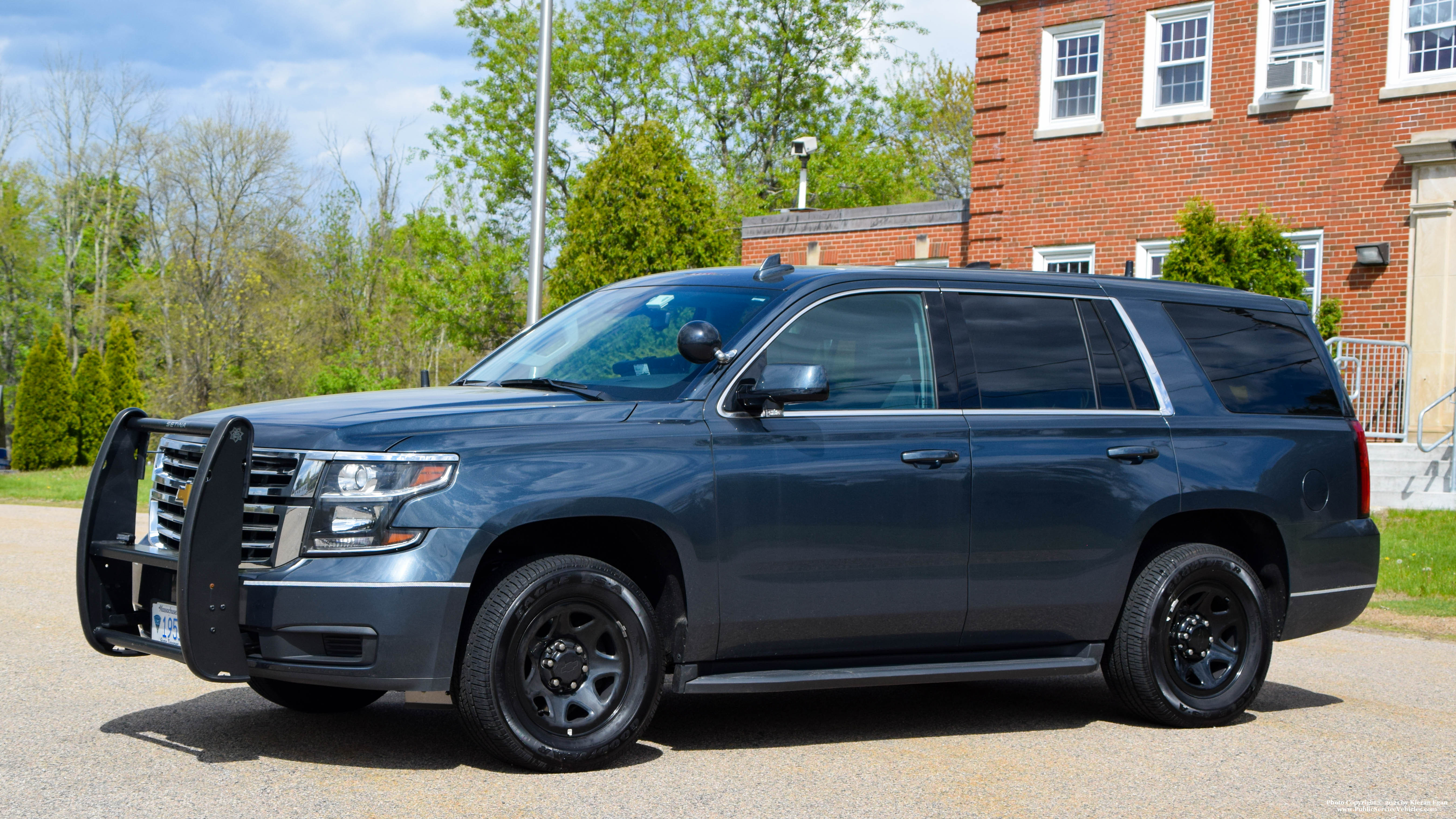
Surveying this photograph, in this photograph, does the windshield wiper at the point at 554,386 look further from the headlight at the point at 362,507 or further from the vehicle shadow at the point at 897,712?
the vehicle shadow at the point at 897,712

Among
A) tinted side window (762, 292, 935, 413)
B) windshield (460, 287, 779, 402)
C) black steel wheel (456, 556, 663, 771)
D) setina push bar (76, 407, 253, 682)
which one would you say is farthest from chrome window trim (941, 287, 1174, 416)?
setina push bar (76, 407, 253, 682)

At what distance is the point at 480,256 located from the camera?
4488cm

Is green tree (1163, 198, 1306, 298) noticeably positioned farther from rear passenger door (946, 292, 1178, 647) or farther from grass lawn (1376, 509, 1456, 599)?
rear passenger door (946, 292, 1178, 647)

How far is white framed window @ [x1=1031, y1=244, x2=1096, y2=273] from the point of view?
69.9ft

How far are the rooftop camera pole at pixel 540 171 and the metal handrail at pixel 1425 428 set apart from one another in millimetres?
10017

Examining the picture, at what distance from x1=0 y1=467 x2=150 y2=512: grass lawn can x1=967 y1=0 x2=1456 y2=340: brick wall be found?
530 inches

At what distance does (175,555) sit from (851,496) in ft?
8.48

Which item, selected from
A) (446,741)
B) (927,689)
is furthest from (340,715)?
(927,689)

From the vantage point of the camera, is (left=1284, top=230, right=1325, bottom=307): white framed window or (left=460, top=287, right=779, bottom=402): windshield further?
(left=1284, top=230, right=1325, bottom=307): white framed window

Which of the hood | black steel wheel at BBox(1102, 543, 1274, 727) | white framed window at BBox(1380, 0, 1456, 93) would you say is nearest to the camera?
the hood

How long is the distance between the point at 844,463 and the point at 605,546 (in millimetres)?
1026

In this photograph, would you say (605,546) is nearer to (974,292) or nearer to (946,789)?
(946,789)

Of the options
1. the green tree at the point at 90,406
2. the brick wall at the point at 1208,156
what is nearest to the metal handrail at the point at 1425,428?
the brick wall at the point at 1208,156

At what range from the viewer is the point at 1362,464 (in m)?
7.13
